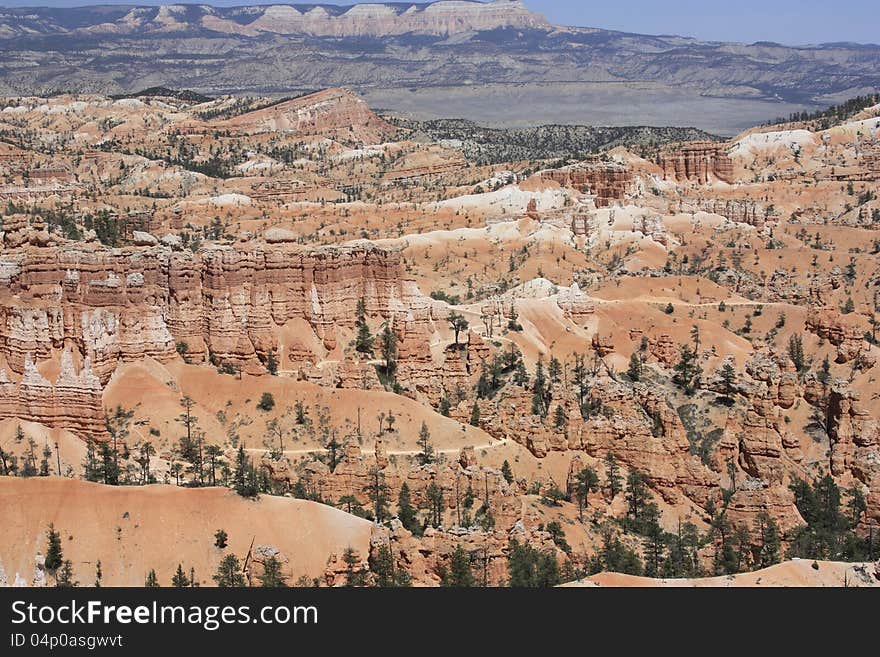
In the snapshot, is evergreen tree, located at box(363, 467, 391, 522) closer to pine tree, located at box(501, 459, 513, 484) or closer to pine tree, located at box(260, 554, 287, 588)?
pine tree, located at box(501, 459, 513, 484)

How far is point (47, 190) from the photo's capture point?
492ft

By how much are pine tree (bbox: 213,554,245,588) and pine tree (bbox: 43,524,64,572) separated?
522cm

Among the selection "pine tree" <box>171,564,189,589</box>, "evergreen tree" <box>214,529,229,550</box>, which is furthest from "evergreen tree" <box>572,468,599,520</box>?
"pine tree" <box>171,564,189,589</box>

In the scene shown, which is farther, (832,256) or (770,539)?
(832,256)

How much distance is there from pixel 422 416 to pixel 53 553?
2265cm

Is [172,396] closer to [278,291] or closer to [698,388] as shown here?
[278,291]

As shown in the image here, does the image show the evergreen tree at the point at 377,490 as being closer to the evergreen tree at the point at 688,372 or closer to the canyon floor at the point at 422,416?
the canyon floor at the point at 422,416

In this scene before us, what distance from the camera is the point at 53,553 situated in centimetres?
5031

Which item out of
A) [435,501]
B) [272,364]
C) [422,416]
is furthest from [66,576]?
[272,364]

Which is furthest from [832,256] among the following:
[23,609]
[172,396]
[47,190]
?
[23,609]

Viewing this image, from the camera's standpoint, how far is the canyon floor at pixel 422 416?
52.3m

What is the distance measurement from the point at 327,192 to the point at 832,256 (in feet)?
219

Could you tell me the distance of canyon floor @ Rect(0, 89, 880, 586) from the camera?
52312 mm

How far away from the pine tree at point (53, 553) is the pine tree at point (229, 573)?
17.1 ft
